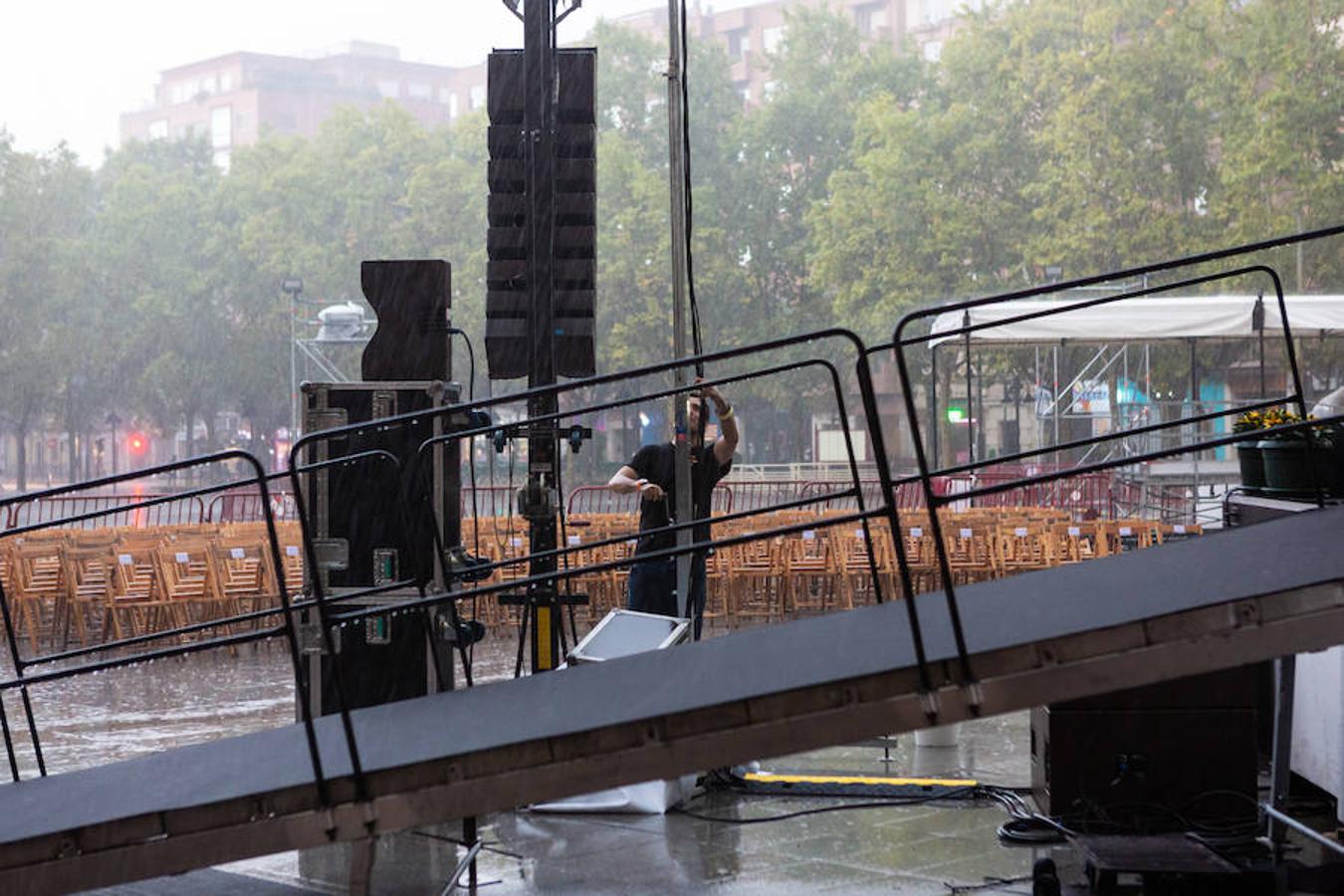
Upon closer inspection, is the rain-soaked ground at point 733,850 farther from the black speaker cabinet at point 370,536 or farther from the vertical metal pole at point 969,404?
the vertical metal pole at point 969,404

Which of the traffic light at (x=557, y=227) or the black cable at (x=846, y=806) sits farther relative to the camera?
the traffic light at (x=557, y=227)

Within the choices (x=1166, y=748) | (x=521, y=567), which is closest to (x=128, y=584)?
(x=521, y=567)

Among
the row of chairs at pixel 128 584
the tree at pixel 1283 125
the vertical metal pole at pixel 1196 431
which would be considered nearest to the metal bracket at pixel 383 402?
the row of chairs at pixel 128 584

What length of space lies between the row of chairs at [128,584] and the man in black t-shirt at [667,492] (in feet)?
20.8

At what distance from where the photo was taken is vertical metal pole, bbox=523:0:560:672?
8.35m

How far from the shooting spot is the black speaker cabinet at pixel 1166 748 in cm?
718

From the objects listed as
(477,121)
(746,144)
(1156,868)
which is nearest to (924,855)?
(1156,868)

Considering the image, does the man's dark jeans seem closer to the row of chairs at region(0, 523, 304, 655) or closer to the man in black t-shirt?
the man in black t-shirt

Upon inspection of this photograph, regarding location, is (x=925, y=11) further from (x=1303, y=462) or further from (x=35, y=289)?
(x=1303, y=462)

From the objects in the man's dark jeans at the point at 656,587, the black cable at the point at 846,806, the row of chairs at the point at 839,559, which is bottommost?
the black cable at the point at 846,806

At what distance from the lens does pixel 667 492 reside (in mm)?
9531

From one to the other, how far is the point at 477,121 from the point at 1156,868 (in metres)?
58.2

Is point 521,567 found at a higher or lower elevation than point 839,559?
higher

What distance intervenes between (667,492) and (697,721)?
5214 mm
